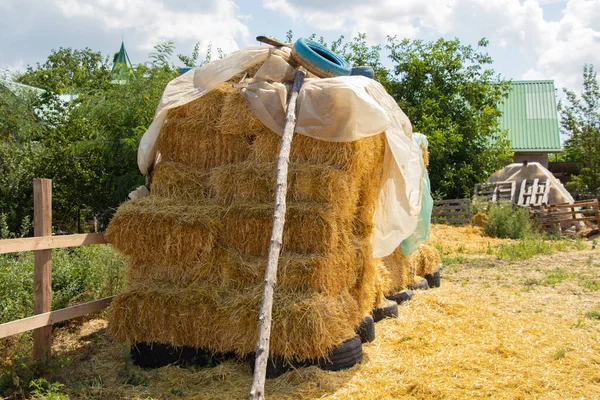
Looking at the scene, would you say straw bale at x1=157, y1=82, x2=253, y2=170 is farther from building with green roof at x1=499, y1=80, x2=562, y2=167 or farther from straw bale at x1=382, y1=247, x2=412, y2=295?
building with green roof at x1=499, y1=80, x2=562, y2=167

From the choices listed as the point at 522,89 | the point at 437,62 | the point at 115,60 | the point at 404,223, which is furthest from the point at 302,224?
the point at 115,60

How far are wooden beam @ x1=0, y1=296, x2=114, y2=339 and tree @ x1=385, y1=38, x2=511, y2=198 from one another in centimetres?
1506

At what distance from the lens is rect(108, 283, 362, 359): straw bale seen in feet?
14.7

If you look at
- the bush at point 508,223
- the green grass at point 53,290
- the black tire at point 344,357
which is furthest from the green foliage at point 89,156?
the bush at point 508,223

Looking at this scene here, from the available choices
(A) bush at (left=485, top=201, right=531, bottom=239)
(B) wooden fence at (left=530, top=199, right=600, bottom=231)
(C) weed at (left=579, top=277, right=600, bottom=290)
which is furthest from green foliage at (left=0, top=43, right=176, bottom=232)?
(B) wooden fence at (left=530, top=199, right=600, bottom=231)

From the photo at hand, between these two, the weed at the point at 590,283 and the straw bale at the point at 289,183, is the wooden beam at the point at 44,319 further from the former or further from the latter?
the weed at the point at 590,283

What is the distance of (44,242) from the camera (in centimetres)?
484

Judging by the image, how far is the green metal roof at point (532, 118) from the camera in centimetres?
2488

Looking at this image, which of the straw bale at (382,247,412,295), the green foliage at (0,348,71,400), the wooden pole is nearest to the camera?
the wooden pole

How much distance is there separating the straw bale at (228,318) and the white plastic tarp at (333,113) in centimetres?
139

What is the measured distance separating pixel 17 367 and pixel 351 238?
322 cm

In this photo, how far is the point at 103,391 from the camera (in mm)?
4441

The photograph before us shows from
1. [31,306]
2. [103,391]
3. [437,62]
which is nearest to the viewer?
[103,391]

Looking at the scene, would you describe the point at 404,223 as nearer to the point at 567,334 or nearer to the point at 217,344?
the point at 567,334
